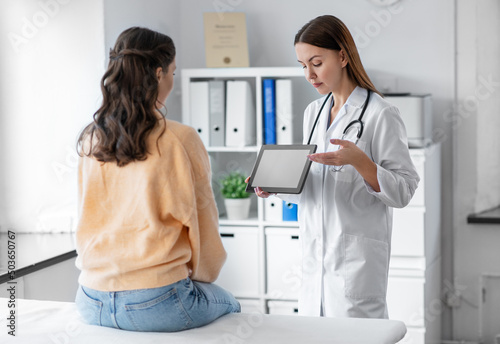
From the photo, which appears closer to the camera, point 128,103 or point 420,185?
point 128,103

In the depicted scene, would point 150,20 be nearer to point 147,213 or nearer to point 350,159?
point 350,159

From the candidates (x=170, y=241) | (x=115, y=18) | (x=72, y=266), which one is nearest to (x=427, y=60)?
(x=115, y=18)

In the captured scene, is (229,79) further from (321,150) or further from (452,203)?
(321,150)

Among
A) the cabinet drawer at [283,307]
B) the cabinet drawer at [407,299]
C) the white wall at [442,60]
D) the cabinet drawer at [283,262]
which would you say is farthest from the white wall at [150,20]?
the cabinet drawer at [407,299]

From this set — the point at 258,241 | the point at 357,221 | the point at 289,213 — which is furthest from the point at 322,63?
the point at 258,241

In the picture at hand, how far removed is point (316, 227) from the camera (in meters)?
1.86

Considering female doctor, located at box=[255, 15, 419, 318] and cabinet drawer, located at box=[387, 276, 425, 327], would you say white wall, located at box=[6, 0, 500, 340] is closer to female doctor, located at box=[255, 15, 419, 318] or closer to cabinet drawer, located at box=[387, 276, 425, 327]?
cabinet drawer, located at box=[387, 276, 425, 327]

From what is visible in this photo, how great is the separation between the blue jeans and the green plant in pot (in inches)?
65.2

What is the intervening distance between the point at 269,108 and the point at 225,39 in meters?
0.42

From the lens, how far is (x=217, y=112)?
10.3 feet

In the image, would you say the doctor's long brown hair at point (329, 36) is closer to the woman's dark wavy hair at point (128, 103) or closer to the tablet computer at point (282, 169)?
the tablet computer at point (282, 169)

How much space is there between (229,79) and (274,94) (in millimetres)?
361

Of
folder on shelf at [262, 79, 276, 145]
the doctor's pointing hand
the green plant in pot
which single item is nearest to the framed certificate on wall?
folder on shelf at [262, 79, 276, 145]

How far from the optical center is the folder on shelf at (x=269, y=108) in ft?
10.1
